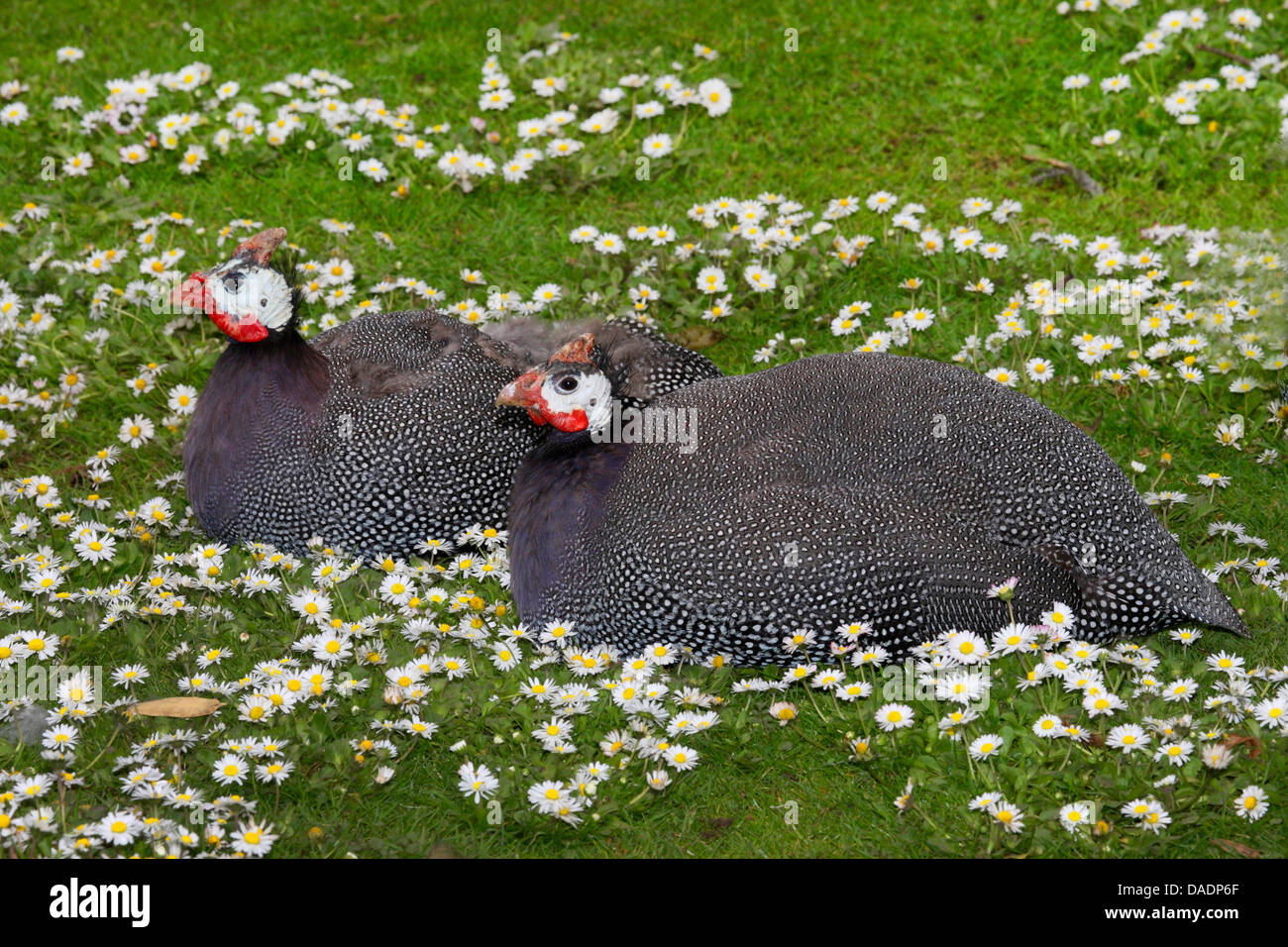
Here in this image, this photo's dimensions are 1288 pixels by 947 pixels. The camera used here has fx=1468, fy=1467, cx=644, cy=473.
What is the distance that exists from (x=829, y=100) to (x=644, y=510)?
4.02 meters

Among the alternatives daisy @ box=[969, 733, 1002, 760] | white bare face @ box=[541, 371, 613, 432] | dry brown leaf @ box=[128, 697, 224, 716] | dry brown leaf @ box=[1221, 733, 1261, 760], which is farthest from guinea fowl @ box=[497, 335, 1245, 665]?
dry brown leaf @ box=[128, 697, 224, 716]

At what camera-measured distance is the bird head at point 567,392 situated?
4.81 m

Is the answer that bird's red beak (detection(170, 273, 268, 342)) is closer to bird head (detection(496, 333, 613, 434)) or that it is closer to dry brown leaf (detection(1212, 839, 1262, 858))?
bird head (detection(496, 333, 613, 434))

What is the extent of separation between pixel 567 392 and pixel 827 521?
37.9 inches

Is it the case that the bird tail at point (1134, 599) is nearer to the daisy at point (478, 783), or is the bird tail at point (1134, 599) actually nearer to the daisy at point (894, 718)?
the daisy at point (894, 718)

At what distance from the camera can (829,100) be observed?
26.2 ft

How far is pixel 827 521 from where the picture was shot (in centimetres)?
454

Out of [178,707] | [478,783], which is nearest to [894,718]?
[478,783]

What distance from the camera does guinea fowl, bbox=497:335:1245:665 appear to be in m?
4.52

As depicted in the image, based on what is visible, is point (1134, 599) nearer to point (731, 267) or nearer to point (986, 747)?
point (986, 747)

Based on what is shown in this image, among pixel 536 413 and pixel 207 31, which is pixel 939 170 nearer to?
pixel 536 413

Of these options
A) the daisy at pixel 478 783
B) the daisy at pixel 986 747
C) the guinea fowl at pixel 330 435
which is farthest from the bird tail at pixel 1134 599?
the daisy at pixel 478 783

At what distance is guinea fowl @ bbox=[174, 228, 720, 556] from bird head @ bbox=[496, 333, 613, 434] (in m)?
0.42
